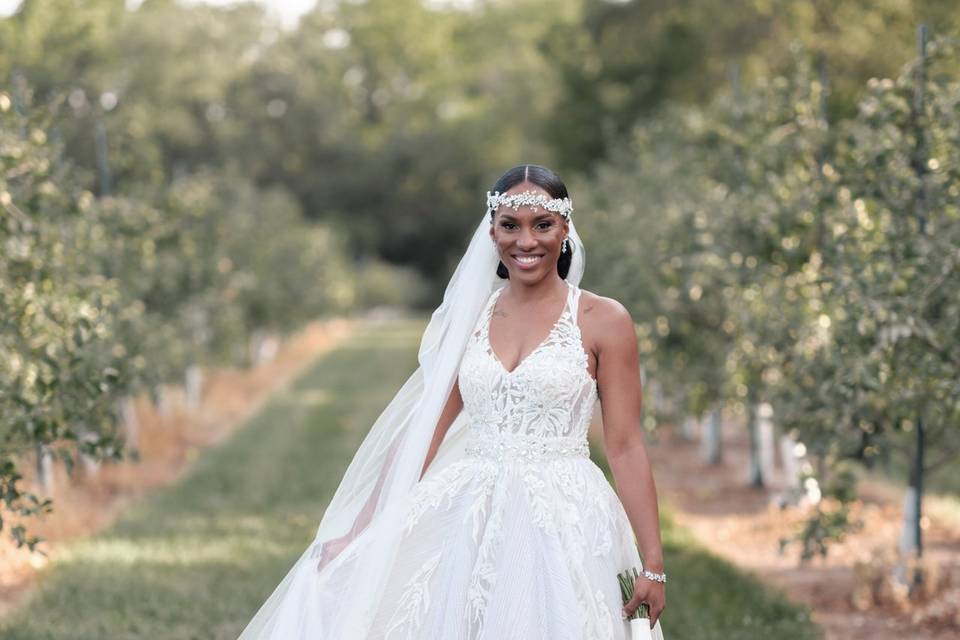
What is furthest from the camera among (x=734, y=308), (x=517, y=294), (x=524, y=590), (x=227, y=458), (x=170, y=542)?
(x=227, y=458)

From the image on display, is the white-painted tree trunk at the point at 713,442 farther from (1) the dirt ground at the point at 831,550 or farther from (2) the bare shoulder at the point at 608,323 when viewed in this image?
(2) the bare shoulder at the point at 608,323

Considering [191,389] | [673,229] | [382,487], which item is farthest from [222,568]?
[191,389]

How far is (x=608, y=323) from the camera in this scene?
4.11 m

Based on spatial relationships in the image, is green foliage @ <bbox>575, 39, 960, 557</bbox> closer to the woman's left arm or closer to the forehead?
the woman's left arm

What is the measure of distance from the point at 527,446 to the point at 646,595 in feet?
2.02

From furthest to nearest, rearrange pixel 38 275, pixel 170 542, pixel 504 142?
1. pixel 504 142
2. pixel 170 542
3. pixel 38 275

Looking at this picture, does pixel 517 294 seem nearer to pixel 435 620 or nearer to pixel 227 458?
pixel 435 620

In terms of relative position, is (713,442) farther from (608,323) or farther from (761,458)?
(608,323)

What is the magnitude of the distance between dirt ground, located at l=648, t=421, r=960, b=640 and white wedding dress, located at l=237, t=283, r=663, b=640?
12.4 ft

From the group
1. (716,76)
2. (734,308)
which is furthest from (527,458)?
(716,76)

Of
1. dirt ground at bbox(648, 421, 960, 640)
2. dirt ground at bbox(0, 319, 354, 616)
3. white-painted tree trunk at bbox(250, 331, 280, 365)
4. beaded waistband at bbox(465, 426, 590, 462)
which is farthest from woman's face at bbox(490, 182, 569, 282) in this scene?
white-painted tree trunk at bbox(250, 331, 280, 365)

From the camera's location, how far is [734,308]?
8.91 m

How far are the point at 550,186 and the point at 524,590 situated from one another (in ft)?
4.32

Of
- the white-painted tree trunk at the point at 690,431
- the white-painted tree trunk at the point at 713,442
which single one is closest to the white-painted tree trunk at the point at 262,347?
the white-painted tree trunk at the point at 690,431
